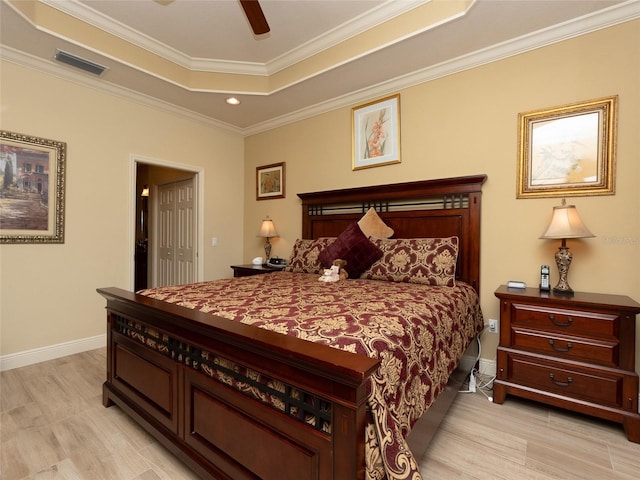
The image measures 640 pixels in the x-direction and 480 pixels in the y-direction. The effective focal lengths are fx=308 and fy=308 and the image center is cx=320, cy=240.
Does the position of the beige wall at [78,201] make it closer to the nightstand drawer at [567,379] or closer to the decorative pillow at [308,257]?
the decorative pillow at [308,257]

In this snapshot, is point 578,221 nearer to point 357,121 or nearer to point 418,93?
point 418,93

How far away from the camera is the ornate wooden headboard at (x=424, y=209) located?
2.86 metres

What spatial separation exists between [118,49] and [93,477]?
347 centimetres

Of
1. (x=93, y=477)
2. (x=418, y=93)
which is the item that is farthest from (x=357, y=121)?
(x=93, y=477)

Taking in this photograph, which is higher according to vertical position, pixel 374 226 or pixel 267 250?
pixel 374 226

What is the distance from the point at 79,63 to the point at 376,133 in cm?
307

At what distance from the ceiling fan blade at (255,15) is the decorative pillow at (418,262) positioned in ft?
6.54

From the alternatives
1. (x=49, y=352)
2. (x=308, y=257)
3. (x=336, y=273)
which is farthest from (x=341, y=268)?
(x=49, y=352)

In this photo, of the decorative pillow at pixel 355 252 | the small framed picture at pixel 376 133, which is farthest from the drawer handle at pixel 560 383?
the small framed picture at pixel 376 133

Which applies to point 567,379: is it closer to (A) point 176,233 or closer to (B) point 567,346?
(B) point 567,346

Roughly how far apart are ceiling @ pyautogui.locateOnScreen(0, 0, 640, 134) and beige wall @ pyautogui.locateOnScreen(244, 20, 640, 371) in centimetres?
17

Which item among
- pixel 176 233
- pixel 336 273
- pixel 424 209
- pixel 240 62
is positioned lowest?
pixel 336 273

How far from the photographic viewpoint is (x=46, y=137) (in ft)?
10.0

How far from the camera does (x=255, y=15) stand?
5.97ft
